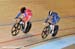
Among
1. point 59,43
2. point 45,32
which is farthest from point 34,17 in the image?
point 59,43

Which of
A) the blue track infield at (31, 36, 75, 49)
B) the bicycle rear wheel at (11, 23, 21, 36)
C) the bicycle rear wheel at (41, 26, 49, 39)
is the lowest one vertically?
the blue track infield at (31, 36, 75, 49)

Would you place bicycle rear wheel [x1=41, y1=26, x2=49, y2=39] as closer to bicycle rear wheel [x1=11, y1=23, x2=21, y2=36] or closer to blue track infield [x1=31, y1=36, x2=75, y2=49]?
blue track infield [x1=31, y1=36, x2=75, y2=49]

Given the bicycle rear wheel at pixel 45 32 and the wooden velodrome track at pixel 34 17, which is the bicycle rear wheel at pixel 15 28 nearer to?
the wooden velodrome track at pixel 34 17

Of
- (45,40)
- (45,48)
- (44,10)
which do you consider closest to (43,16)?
(44,10)

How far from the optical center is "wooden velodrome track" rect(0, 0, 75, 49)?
104cm

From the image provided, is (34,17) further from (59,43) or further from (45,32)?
(59,43)

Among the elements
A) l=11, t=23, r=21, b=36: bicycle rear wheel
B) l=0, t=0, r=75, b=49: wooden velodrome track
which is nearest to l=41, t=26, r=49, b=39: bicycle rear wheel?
l=0, t=0, r=75, b=49: wooden velodrome track

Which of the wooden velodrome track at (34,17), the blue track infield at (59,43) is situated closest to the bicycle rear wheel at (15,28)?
the wooden velodrome track at (34,17)

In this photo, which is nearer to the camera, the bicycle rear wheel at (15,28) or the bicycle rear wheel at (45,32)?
the bicycle rear wheel at (15,28)

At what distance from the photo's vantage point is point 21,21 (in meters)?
1.05

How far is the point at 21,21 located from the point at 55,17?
22 centimetres

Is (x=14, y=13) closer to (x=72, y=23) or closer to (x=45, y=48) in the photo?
(x=45, y=48)

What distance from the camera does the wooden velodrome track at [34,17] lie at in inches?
40.8

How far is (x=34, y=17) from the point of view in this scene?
1.20 metres
